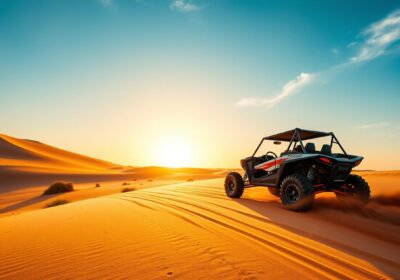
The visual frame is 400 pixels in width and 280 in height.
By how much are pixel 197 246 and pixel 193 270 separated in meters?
0.85

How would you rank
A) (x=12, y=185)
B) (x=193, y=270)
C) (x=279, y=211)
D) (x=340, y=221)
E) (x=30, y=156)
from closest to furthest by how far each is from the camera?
(x=193, y=270) < (x=340, y=221) < (x=279, y=211) < (x=12, y=185) < (x=30, y=156)

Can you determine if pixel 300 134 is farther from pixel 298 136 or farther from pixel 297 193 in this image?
pixel 297 193

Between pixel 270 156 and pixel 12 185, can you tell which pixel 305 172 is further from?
pixel 12 185

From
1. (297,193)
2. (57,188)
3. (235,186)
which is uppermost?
(57,188)

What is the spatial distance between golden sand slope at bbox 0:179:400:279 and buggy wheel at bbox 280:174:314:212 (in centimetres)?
24

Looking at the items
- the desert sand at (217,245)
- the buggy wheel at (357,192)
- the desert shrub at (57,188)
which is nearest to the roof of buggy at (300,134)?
the buggy wheel at (357,192)

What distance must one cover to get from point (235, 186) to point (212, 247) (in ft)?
16.5

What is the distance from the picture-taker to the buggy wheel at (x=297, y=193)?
228 inches

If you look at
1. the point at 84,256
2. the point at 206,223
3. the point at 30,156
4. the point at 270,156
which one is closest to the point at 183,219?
the point at 206,223

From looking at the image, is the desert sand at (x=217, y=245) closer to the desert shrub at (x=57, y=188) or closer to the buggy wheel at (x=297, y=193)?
the buggy wheel at (x=297, y=193)

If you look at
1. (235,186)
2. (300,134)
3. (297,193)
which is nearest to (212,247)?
(297,193)

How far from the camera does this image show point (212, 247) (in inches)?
145

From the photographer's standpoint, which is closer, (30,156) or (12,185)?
(12,185)

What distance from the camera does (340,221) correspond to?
17.0ft
